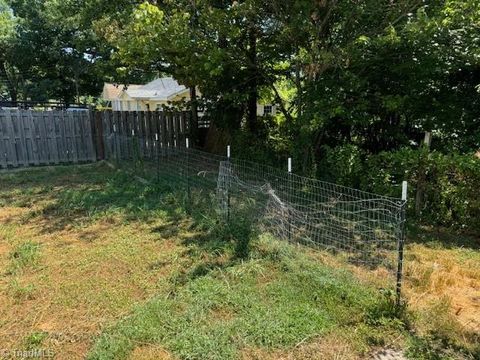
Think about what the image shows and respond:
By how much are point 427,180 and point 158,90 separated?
20.1 m

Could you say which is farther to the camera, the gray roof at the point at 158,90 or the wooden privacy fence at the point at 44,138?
the gray roof at the point at 158,90

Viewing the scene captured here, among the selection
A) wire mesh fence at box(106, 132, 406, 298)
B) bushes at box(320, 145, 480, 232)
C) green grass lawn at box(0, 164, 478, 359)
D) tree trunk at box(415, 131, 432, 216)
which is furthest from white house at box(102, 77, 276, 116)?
green grass lawn at box(0, 164, 478, 359)

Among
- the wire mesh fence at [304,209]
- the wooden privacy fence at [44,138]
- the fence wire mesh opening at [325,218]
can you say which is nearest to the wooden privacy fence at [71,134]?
the wooden privacy fence at [44,138]

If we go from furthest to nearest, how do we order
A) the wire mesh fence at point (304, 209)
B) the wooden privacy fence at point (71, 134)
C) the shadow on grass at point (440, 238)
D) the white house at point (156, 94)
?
the white house at point (156, 94) → the wooden privacy fence at point (71, 134) → the shadow on grass at point (440, 238) → the wire mesh fence at point (304, 209)

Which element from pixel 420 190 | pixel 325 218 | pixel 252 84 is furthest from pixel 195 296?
pixel 252 84

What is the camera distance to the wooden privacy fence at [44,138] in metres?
9.80

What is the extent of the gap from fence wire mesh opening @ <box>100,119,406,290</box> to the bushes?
1.10 ft

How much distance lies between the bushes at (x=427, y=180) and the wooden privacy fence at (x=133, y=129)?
5024 millimetres

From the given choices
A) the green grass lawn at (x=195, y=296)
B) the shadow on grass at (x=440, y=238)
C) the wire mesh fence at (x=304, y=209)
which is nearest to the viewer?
the green grass lawn at (x=195, y=296)

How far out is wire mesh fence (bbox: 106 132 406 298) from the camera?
423 cm

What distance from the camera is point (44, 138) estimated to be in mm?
10242

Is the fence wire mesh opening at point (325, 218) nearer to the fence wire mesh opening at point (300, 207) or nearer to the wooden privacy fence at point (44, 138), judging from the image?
the fence wire mesh opening at point (300, 207)

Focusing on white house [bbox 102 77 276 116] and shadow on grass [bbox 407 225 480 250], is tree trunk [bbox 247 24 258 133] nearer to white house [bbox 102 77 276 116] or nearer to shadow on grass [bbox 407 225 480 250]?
shadow on grass [bbox 407 225 480 250]

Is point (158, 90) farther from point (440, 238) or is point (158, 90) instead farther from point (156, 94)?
point (440, 238)
